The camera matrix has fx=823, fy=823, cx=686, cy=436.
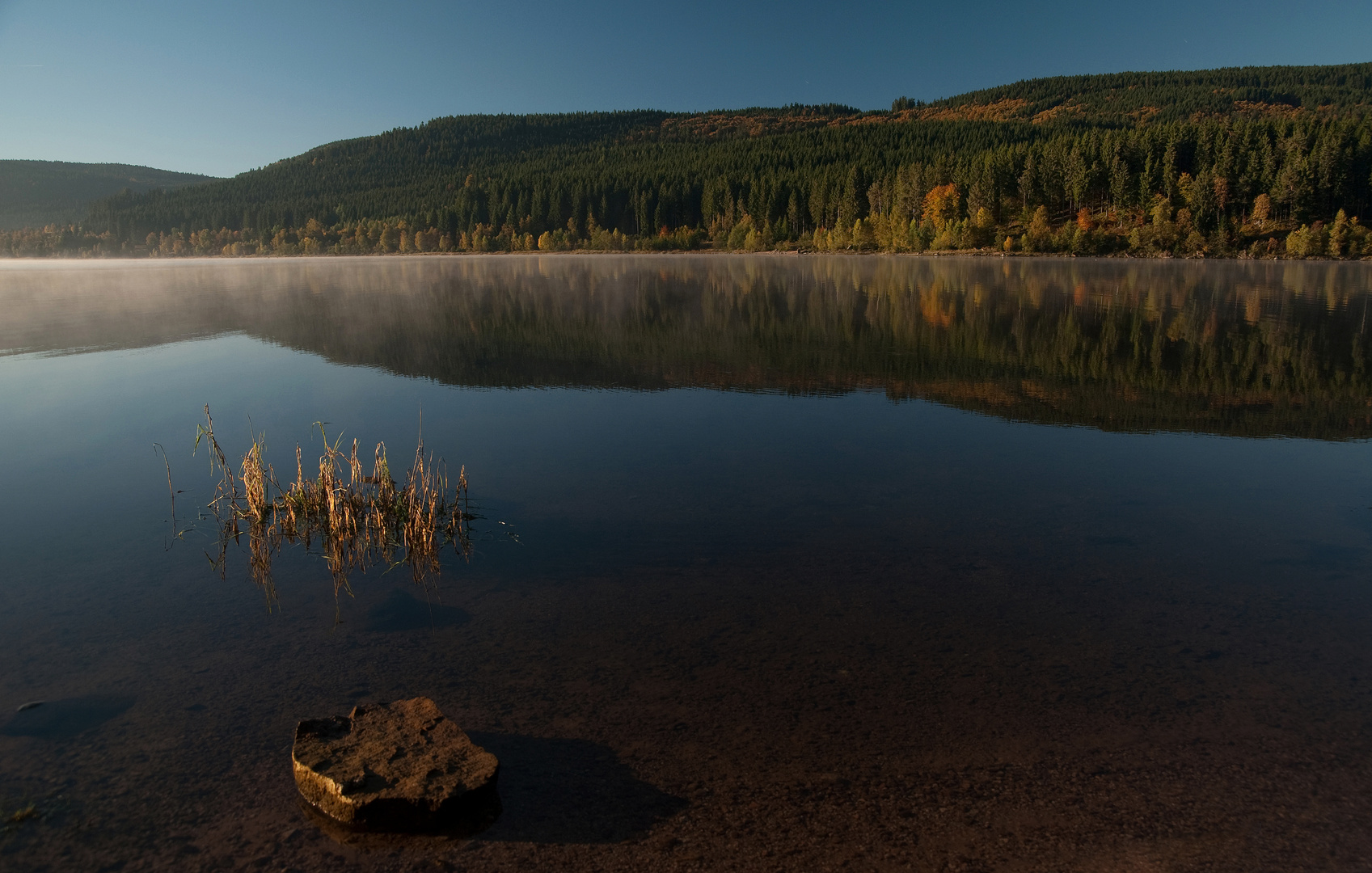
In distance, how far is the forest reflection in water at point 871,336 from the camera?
45.0ft

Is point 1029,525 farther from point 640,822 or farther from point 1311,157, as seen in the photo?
point 1311,157

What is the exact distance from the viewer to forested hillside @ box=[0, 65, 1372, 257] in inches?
3130

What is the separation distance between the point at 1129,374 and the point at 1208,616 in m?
10.9

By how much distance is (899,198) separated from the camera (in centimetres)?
9906

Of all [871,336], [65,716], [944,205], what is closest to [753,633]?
[65,716]

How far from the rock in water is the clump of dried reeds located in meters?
2.57

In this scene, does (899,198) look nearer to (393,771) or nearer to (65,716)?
(65,716)

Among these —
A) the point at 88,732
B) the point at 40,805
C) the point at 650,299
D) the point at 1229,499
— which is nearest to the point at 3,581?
the point at 88,732

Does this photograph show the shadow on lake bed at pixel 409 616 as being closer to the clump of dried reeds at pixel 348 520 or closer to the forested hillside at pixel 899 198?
the clump of dried reeds at pixel 348 520

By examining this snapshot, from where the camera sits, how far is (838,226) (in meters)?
102

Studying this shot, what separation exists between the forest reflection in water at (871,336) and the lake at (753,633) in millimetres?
363

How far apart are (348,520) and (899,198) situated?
3947 inches

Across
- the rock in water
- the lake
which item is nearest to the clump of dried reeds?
the lake

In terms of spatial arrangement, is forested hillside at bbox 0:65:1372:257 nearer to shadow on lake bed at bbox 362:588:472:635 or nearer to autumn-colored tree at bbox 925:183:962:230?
autumn-colored tree at bbox 925:183:962:230
